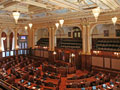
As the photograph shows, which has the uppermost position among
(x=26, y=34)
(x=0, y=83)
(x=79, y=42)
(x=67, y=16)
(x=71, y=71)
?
(x=67, y=16)

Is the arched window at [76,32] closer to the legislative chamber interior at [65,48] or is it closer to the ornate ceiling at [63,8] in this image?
the legislative chamber interior at [65,48]

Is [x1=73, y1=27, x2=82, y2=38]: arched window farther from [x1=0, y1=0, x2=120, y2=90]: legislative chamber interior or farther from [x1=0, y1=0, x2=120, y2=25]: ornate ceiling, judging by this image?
[x1=0, y1=0, x2=120, y2=25]: ornate ceiling

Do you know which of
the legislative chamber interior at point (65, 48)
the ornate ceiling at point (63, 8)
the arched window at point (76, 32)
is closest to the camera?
the ornate ceiling at point (63, 8)

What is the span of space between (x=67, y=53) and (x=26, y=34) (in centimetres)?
909

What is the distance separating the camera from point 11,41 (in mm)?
21875

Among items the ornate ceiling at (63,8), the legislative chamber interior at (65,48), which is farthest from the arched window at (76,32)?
the ornate ceiling at (63,8)

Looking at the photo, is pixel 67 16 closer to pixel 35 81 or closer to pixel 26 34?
pixel 35 81

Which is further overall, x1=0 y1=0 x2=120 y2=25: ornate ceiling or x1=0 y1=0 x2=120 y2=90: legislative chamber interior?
x1=0 y1=0 x2=120 y2=90: legislative chamber interior

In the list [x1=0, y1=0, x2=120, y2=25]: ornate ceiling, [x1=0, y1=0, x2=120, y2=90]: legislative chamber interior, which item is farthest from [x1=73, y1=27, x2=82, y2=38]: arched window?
[x1=0, y1=0, x2=120, y2=25]: ornate ceiling

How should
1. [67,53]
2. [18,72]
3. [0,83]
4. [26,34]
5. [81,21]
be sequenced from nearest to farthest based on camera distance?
[0,83], [18,72], [81,21], [67,53], [26,34]

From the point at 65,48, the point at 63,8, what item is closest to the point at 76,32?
the point at 65,48

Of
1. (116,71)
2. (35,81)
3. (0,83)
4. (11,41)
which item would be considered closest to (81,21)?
(116,71)

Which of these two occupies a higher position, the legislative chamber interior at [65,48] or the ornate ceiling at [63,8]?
the ornate ceiling at [63,8]

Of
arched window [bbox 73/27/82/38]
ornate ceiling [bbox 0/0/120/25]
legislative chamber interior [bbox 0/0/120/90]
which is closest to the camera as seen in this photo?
ornate ceiling [bbox 0/0/120/25]
